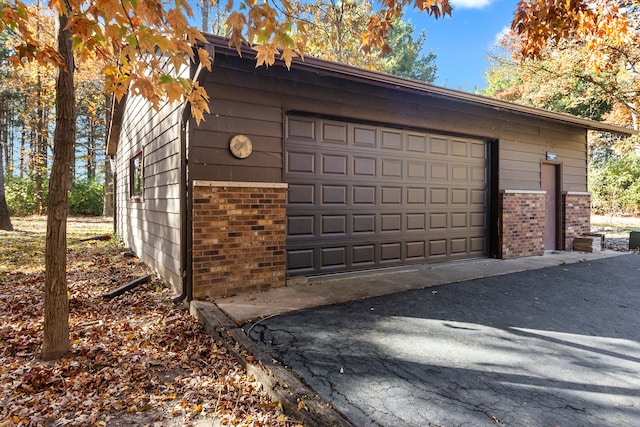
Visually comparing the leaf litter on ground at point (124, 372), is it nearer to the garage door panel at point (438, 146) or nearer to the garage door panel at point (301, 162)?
the garage door panel at point (301, 162)

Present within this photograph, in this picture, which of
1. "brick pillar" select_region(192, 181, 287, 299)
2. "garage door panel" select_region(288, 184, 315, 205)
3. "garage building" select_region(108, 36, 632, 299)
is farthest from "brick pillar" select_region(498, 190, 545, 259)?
"brick pillar" select_region(192, 181, 287, 299)

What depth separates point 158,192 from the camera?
5637 mm

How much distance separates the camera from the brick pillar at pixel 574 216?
27.6ft

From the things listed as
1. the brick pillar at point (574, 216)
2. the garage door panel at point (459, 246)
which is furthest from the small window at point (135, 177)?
the brick pillar at point (574, 216)

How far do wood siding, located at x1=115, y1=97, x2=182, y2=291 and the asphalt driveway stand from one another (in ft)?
6.95

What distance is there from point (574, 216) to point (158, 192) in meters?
9.07

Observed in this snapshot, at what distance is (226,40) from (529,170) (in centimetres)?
669

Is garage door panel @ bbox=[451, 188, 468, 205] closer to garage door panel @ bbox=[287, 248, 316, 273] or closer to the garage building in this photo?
the garage building

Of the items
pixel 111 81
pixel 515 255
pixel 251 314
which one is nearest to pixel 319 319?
pixel 251 314

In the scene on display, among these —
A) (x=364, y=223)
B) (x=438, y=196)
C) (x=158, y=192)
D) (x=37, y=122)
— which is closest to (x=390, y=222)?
(x=364, y=223)

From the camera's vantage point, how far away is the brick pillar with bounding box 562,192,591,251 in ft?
27.6

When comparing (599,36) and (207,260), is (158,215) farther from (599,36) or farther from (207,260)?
(599,36)

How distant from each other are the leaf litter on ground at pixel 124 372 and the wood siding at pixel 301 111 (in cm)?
185

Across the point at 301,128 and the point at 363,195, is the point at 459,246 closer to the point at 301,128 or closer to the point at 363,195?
the point at 363,195
